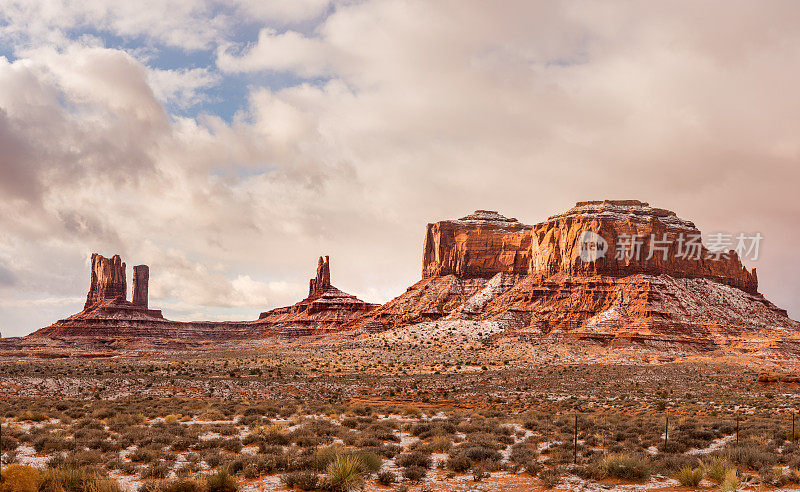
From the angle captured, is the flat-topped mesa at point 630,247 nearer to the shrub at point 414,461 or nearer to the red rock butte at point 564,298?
the red rock butte at point 564,298

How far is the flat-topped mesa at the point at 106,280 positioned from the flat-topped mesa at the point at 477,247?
10202 centimetres

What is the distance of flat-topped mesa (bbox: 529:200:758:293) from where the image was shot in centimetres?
11681

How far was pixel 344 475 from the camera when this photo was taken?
1327cm

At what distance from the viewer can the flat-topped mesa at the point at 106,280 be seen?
7067 inches

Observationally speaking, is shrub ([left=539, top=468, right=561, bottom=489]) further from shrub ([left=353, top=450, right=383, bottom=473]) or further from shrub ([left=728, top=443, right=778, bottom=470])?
shrub ([left=728, top=443, right=778, bottom=470])

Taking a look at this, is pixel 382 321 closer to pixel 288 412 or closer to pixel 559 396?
pixel 559 396

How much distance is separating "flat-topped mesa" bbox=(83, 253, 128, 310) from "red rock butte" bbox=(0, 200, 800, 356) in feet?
33.4

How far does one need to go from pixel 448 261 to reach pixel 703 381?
3674 inches

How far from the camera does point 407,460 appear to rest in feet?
52.1

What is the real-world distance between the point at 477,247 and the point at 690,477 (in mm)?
128328

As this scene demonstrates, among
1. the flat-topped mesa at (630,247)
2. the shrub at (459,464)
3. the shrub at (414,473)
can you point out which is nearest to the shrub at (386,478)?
the shrub at (414,473)

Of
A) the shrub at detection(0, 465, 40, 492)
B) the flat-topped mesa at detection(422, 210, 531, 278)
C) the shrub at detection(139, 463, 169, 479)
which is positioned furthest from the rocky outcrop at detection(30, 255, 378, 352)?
the shrub at detection(0, 465, 40, 492)

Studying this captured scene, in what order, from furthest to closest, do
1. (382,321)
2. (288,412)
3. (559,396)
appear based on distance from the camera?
(382,321)
(559,396)
(288,412)

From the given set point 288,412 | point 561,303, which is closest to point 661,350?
point 561,303
